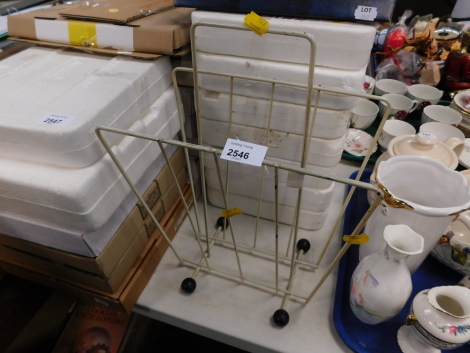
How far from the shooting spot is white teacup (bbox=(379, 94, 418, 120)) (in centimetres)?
101

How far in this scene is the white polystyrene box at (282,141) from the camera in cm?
63

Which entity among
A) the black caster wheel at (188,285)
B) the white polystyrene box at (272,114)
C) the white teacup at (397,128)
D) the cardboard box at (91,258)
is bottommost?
the black caster wheel at (188,285)

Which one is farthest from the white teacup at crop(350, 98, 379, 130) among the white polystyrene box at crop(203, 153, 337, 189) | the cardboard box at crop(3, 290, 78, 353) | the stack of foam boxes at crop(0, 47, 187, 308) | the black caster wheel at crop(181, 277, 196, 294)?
the cardboard box at crop(3, 290, 78, 353)

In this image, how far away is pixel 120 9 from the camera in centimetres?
70

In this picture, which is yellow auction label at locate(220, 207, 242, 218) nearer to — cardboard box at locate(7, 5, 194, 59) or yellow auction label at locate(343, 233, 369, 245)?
yellow auction label at locate(343, 233, 369, 245)

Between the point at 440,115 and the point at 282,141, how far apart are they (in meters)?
0.65

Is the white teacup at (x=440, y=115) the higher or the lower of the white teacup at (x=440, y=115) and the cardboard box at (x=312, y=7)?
the lower

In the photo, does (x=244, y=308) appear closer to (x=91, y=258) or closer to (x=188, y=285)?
(x=188, y=285)

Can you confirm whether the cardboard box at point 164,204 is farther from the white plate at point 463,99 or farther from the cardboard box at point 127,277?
the white plate at point 463,99

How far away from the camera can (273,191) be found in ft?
2.45

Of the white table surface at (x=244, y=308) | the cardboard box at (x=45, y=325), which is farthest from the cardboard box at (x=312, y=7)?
the cardboard box at (x=45, y=325)

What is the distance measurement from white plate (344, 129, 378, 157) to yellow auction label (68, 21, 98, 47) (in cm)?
72

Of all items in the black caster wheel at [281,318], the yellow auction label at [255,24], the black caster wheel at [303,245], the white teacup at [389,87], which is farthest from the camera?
the white teacup at [389,87]

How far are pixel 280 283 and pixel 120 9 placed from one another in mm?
708
